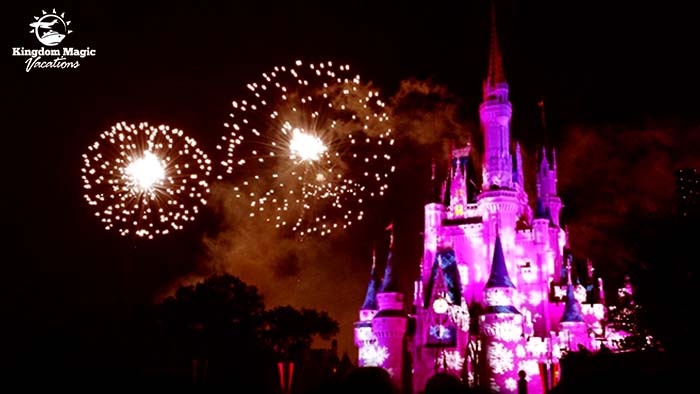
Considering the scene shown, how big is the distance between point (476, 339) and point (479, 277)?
7.21 m

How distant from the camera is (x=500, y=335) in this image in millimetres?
46812

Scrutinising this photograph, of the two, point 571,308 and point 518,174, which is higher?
point 518,174

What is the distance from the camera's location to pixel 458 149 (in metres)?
62.7

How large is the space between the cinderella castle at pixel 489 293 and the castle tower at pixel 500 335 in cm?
7

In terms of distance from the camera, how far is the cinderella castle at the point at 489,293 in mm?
47625

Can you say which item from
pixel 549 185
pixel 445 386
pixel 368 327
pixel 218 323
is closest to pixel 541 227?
pixel 549 185

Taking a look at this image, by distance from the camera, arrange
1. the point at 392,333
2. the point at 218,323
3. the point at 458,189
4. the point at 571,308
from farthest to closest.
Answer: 1. the point at 458,189
2. the point at 392,333
3. the point at 571,308
4. the point at 218,323

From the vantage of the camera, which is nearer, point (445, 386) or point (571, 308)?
point (445, 386)

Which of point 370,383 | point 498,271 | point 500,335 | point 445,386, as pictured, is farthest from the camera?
point 498,271

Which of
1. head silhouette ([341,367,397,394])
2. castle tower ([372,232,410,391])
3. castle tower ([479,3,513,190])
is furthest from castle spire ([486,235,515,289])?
head silhouette ([341,367,397,394])

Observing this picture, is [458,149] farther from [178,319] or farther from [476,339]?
[178,319]

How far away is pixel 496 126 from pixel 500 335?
20.0 metres

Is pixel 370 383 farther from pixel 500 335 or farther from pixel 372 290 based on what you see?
pixel 372 290

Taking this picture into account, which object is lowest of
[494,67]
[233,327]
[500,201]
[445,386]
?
[445,386]
